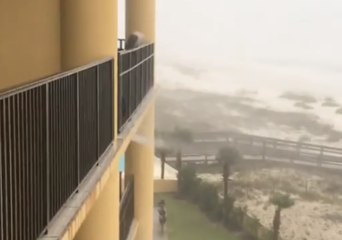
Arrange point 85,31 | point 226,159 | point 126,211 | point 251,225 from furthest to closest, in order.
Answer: point 226,159 < point 251,225 < point 126,211 < point 85,31

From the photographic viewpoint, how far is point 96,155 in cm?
449

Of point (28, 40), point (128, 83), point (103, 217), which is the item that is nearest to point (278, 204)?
point (128, 83)

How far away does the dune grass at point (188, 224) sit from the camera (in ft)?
55.1

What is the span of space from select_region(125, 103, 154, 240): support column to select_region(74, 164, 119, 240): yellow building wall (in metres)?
5.51

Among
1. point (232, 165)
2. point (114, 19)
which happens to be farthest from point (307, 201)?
point (114, 19)

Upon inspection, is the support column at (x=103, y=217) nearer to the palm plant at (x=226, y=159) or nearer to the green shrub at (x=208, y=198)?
the palm plant at (x=226, y=159)

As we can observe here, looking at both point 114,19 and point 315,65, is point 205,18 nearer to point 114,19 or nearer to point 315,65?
point 315,65

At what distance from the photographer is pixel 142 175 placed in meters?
11.2

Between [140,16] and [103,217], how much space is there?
651 cm

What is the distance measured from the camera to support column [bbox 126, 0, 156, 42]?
10.9 meters

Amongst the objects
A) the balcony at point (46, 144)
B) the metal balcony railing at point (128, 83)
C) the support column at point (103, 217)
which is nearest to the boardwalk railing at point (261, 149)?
the metal balcony railing at point (128, 83)

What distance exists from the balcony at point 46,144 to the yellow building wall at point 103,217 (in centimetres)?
A: 61

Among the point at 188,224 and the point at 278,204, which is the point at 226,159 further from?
the point at 188,224

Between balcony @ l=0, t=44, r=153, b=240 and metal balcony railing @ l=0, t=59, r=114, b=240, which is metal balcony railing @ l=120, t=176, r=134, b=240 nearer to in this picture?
balcony @ l=0, t=44, r=153, b=240
